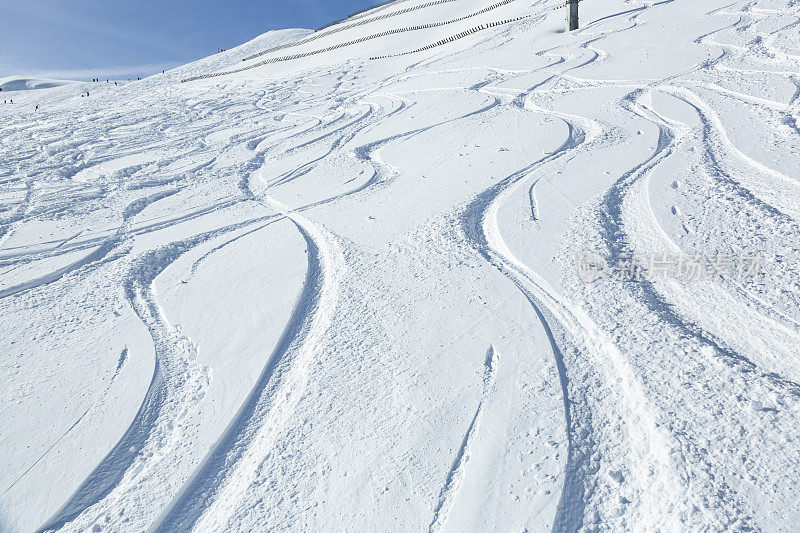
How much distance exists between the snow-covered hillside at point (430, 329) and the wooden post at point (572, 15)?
5570 mm

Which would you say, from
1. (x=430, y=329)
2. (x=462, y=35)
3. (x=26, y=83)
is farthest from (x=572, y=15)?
(x=26, y=83)

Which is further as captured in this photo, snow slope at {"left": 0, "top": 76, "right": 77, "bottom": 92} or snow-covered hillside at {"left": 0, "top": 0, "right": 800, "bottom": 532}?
snow slope at {"left": 0, "top": 76, "right": 77, "bottom": 92}

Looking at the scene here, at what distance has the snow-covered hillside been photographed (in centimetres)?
155

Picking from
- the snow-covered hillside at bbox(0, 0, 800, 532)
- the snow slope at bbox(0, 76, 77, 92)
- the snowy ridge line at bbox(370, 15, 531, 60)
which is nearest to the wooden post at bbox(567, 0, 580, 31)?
the snowy ridge line at bbox(370, 15, 531, 60)

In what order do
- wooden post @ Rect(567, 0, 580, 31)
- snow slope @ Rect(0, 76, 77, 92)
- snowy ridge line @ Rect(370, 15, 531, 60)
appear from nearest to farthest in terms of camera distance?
wooden post @ Rect(567, 0, 580, 31) → snowy ridge line @ Rect(370, 15, 531, 60) → snow slope @ Rect(0, 76, 77, 92)

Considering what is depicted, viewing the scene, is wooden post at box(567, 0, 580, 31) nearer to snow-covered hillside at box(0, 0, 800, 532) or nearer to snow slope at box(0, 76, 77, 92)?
snow-covered hillside at box(0, 0, 800, 532)

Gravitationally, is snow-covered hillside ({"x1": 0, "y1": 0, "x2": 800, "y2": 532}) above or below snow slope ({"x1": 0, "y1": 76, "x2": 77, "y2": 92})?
below

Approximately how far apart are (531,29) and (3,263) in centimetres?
1145

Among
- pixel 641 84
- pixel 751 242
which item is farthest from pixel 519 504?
pixel 641 84

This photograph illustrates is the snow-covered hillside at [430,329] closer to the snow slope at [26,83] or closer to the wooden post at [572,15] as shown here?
the wooden post at [572,15]

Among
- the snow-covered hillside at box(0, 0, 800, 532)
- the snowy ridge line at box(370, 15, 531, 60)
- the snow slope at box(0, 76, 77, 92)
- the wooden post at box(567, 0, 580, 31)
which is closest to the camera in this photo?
the snow-covered hillside at box(0, 0, 800, 532)

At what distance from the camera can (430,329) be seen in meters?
2.30

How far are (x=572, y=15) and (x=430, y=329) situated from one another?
10.5 meters

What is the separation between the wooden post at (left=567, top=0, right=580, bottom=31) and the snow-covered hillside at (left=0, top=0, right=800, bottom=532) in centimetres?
557
